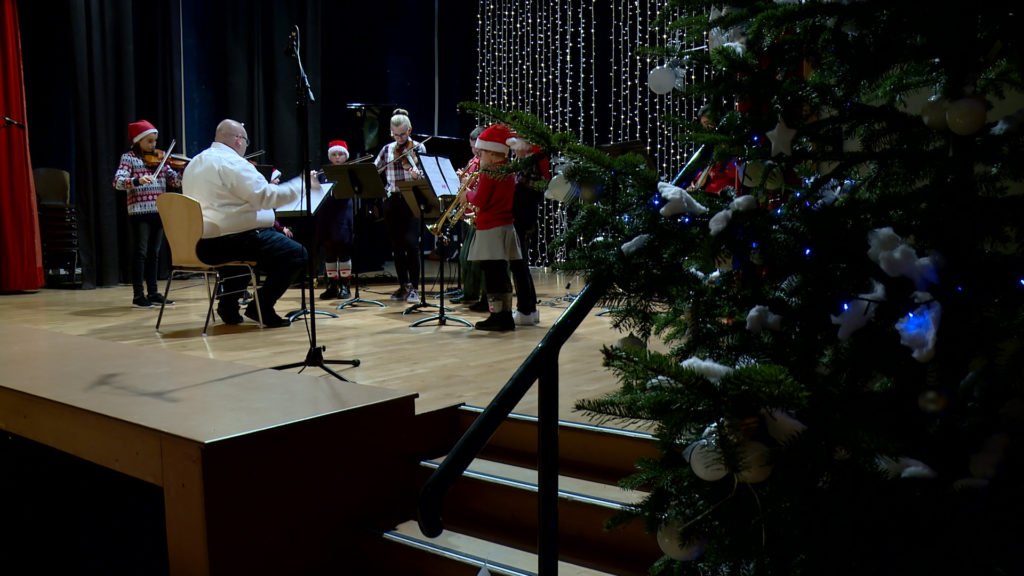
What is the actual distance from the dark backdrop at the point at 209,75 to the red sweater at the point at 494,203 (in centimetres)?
265

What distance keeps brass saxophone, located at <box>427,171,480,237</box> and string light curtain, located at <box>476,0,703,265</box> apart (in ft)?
9.20

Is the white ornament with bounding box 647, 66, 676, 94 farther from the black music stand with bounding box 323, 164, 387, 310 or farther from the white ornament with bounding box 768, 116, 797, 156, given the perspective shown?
the black music stand with bounding box 323, 164, 387, 310

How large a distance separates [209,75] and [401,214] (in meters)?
4.01

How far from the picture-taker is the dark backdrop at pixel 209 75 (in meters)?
8.35

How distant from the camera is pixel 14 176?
779 centimetres

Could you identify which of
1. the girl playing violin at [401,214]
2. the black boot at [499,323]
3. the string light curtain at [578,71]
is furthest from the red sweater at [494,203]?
the string light curtain at [578,71]

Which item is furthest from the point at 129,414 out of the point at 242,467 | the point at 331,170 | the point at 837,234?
the point at 331,170

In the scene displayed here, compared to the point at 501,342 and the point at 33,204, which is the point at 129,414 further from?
the point at 33,204

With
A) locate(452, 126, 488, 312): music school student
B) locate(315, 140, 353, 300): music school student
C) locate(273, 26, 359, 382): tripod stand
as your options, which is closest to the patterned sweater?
locate(315, 140, 353, 300): music school student

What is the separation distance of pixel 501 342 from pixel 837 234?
340cm

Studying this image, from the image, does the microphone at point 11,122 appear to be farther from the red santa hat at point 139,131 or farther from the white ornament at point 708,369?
the white ornament at point 708,369

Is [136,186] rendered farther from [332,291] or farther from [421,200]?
[421,200]

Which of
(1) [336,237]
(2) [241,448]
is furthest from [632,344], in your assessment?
(1) [336,237]

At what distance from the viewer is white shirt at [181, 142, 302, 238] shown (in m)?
5.10
